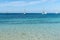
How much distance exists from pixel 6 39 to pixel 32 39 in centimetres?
157

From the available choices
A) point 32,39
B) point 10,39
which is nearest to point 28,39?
point 32,39

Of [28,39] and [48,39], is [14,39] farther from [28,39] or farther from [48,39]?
[48,39]

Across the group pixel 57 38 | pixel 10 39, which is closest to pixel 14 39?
pixel 10 39

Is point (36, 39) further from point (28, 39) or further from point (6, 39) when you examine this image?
point (6, 39)

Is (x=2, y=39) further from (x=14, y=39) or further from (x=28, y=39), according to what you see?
(x=28, y=39)

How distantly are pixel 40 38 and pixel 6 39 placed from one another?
2.07 metres

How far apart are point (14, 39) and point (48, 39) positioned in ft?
6.72

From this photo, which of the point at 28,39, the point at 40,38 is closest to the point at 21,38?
the point at 28,39

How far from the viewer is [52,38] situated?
459 inches

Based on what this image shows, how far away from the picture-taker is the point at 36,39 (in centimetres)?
1127

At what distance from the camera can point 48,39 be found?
11.4 meters

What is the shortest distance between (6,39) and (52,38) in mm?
2822

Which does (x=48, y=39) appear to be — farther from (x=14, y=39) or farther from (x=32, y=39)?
(x=14, y=39)

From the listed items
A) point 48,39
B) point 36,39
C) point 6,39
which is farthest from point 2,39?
point 48,39
